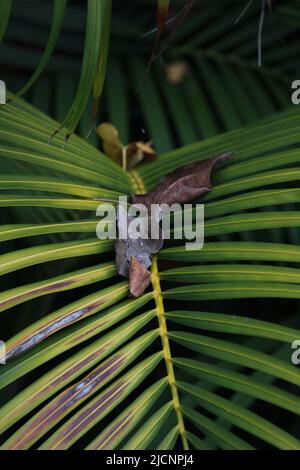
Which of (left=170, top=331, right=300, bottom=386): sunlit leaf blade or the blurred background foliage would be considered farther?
the blurred background foliage

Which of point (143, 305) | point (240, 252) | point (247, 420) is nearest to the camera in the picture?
point (247, 420)

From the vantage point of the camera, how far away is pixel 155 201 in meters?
0.94

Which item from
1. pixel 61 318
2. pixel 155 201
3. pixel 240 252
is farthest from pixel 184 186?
pixel 61 318

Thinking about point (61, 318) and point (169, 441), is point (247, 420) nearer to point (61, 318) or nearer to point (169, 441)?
point (169, 441)

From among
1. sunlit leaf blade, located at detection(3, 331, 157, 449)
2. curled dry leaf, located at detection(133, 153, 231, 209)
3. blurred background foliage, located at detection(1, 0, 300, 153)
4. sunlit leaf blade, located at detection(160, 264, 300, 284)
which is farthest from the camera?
blurred background foliage, located at detection(1, 0, 300, 153)

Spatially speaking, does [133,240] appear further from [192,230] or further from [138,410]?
→ [138,410]

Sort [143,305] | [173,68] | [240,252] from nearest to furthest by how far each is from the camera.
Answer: [240,252]
[143,305]
[173,68]

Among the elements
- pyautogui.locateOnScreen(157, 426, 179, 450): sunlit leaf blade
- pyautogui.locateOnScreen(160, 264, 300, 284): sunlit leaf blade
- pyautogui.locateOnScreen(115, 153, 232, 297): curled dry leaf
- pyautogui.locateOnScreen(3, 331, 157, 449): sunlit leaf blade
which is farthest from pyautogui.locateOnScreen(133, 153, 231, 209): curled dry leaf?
pyautogui.locateOnScreen(157, 426, 179, 450): sunlit leaf blade

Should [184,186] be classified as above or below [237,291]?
above

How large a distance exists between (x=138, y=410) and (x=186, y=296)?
16 centimetres

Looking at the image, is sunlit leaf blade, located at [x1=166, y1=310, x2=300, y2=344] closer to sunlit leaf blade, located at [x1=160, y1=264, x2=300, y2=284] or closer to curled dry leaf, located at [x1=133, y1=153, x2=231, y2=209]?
sunlit leaf blade, located at [x1=160, y1=264, x2=300, y2=284]

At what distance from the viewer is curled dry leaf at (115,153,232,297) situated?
0.83 meters
